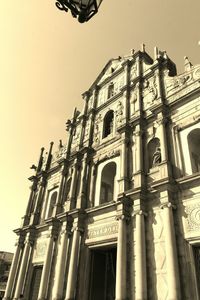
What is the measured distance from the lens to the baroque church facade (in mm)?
9039

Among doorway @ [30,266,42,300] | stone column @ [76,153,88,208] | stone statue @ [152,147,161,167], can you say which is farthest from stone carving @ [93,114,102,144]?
doorway @ [30,266,42,300]

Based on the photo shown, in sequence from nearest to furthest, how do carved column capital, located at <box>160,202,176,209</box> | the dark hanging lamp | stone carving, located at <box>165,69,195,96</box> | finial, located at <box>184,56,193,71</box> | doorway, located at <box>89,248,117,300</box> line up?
the dark hanging lamp < carved column capital, located at <box>160,202,176,209</box> < doorway, located at <box>89,248,117,300</box> < stone carving, located at <box>165,69,195,96</box> < finial, located at <box>184,56,193,71</box>

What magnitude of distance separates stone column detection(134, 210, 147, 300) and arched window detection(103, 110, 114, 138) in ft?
25.0

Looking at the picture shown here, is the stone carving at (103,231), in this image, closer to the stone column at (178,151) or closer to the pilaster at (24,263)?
the stone column at (178,151)

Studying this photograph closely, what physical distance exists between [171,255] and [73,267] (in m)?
5.19

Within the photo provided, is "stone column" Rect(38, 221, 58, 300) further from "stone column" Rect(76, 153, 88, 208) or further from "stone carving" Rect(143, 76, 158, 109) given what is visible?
"stone carving" Rect(143, 76, 158, 109)

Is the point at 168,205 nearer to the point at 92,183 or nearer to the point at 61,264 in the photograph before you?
the point at 92,183

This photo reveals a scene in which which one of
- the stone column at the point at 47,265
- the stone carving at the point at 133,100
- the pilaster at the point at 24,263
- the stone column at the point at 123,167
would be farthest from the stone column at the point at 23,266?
the stone carving at the point at 133,100

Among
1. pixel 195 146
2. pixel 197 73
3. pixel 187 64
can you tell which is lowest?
pixel 195 146

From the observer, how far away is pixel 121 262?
967 cm

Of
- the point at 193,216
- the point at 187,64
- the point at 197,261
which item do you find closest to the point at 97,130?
the point at 187,64

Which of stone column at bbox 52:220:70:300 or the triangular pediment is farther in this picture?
the triangular pediment

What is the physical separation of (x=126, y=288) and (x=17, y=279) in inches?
338

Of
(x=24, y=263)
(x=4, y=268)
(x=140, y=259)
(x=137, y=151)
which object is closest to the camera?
(x=140, y=259)
